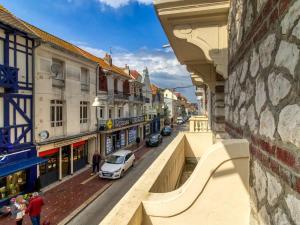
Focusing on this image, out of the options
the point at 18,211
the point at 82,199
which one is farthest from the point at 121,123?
the point at 18,211

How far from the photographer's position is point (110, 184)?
53.5ft

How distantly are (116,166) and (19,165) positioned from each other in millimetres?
6866

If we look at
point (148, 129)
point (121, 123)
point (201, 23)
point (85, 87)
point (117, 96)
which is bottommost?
point (148, 129)

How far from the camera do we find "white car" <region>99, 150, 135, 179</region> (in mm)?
17078

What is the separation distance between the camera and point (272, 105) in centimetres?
157

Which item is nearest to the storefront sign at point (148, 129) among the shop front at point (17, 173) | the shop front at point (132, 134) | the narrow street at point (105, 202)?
the shop front at point (132, 134)

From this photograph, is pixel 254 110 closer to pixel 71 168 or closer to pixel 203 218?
pixel 203 218

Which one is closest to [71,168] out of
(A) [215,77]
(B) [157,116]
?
(A) [215,77]

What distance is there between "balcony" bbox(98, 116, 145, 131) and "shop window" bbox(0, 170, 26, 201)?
29.8 feet

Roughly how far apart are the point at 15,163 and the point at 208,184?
12.4 metres

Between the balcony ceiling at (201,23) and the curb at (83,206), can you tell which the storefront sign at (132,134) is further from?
the balcony ceiling at (201,23)

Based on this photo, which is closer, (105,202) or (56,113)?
(105,202)

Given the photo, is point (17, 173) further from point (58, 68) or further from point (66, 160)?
point (58, 68)

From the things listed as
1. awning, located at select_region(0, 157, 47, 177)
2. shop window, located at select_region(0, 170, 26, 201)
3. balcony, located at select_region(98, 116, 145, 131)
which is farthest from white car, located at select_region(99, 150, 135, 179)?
shop window, located at select_region(0, 170, 26, 201)
